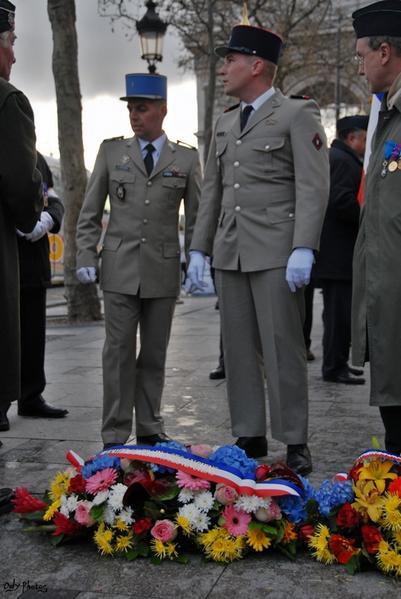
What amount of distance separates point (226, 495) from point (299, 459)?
1100 millimetres

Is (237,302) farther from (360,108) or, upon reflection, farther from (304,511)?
(360,108)

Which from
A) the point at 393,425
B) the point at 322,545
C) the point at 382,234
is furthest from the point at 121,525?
the point at 382,234

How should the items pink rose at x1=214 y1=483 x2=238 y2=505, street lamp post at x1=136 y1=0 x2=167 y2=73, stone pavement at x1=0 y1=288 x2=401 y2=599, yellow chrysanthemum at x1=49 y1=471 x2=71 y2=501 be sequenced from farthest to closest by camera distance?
street lamp post at x1=136 y1=0 x2=167 y2=73 → yellow chrysanthemum at x1=49 y1=471 x2=71 y2=501 → pink rose at x1=214 y1=483 x2=238 y2=505 → stone pavement at x1=0 y1=288 x2=401 y2=599

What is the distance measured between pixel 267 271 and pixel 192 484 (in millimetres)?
1364

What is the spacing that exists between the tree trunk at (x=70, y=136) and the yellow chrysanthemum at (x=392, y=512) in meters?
9.84

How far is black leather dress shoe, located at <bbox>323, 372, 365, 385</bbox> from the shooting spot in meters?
6.81

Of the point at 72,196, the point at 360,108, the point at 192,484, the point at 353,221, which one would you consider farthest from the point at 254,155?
the point at 360,108

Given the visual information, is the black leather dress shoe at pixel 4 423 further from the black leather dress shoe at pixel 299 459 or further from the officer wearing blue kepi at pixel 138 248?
the black leather dress shoe at pixel 299 459

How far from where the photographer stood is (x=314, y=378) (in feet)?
23.4

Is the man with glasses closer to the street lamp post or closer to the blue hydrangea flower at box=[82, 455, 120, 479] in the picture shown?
the blue hydrangea flower at box=[82, 455, 120, 479]

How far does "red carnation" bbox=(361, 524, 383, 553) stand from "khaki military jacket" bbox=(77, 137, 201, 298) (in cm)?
208

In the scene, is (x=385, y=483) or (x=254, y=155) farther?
(x=254, y=155)

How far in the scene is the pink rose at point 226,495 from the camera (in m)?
3.11

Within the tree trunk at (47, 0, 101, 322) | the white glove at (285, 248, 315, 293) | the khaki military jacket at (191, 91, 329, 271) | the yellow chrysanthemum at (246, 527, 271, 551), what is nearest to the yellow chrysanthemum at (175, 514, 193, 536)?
the yellow chrysanthemum at (246, 527, 271, 551)
